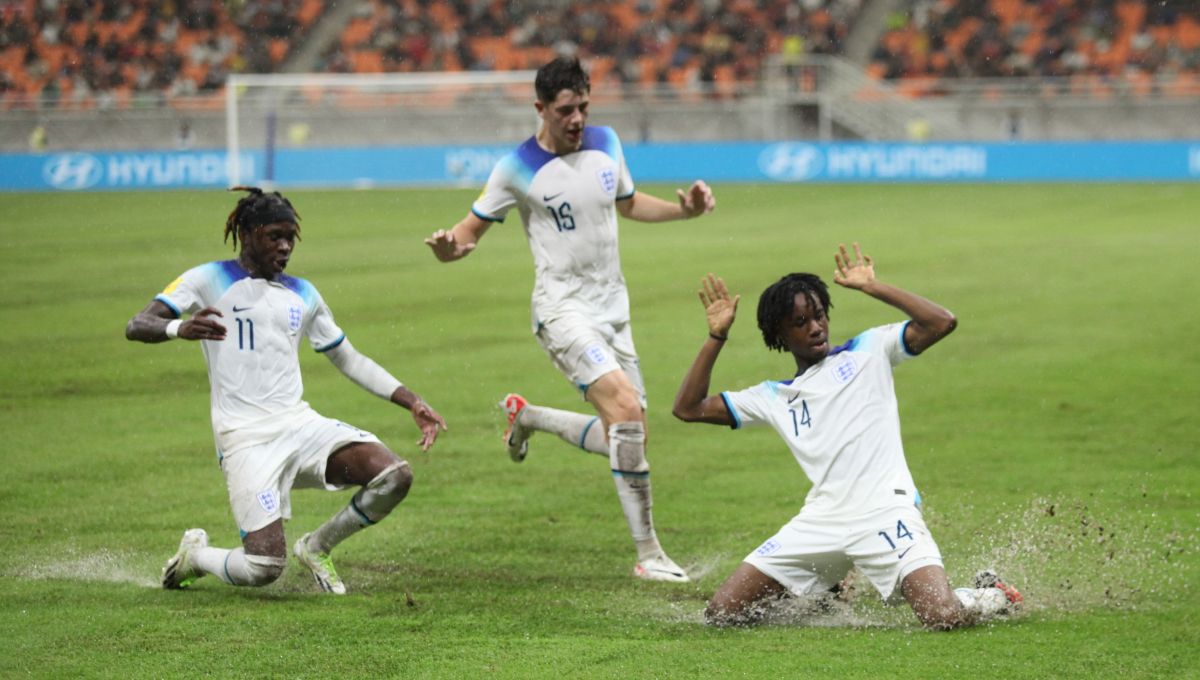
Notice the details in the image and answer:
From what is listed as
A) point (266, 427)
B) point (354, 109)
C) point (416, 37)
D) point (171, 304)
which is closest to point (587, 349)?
point (266, 427)

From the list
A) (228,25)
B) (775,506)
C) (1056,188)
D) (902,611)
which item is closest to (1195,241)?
(1056,188)

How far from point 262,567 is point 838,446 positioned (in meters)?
2.47

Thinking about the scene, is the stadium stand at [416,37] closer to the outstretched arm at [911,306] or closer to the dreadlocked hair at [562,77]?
the dreadlocked hair at [562,77]

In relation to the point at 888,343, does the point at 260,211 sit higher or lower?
higher

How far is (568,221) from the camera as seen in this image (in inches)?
319

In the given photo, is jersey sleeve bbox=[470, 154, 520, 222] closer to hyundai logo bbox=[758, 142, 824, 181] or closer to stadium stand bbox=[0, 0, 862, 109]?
hyundai logo bbox=[758, 142, 824, 181]

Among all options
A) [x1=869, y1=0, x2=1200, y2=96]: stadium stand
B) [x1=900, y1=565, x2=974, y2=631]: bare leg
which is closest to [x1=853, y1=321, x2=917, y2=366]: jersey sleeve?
[x1=900, y1=565, x2=974, y2=631]: bare leg

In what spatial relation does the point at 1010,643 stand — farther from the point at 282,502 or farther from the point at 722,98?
the point at 722,98

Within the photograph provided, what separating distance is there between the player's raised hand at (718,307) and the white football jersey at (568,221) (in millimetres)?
1678

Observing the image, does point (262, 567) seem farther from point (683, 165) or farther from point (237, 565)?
point (683, 165)

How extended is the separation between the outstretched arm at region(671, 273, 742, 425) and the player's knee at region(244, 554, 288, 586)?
182cm

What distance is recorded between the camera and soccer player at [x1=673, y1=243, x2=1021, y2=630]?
616cm

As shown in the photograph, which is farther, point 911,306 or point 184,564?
point 184,564

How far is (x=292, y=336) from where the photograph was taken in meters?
7.07
